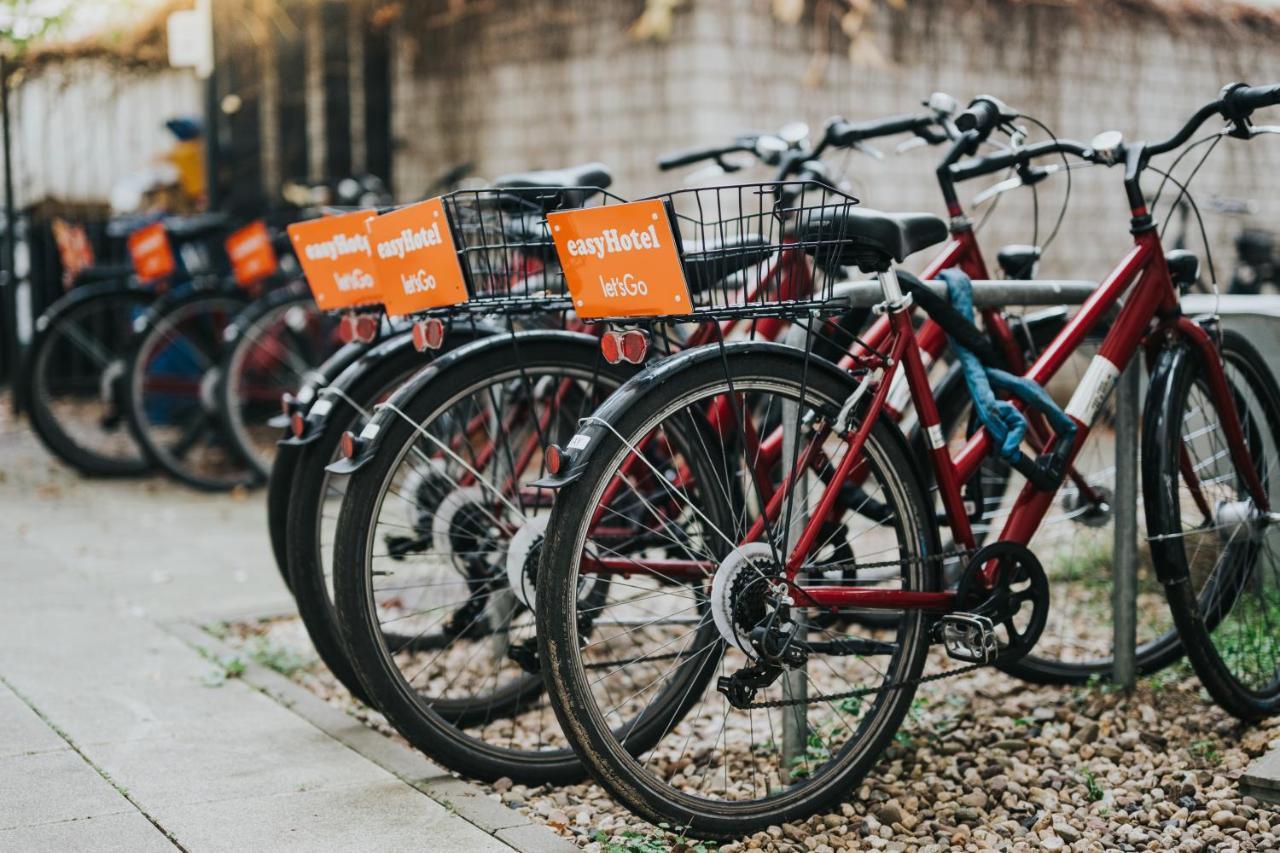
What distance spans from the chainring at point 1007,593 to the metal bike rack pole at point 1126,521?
1.89 ft

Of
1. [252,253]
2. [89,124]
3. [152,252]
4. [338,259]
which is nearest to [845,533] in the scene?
[338,259]

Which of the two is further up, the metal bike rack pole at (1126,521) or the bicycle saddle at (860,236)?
the bicycle saddle at (860,236)

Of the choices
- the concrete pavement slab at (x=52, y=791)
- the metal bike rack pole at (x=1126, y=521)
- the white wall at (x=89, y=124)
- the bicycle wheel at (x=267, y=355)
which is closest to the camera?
the concrete pavement slab at (x=52, y=791)

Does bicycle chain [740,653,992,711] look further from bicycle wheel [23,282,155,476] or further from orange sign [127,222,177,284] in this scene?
orange sign [127,222,177,284]

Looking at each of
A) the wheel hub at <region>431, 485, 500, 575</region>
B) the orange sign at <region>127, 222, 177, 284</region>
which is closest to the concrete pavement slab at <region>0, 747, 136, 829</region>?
the wheel hub at <region>431, 485, 500, 575</region>

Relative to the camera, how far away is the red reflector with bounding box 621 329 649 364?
2709 mm

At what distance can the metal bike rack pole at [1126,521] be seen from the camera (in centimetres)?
356

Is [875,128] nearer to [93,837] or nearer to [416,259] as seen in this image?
[416,259]

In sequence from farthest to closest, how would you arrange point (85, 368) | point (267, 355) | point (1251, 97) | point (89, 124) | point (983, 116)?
point (89, 124)
point (85, 368)
point (267, 355)
point (983, 116)
point (1251, 97)

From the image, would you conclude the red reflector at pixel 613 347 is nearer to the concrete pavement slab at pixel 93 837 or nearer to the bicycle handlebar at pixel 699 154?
the concrete pavement slab at pixel 93 837

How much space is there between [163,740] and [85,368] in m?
4.70

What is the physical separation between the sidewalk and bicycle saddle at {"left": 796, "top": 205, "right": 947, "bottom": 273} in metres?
1.26

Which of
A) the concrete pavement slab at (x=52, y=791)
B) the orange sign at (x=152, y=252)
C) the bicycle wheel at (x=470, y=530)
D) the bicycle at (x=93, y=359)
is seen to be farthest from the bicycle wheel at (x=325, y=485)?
the orange sign at (x=152, y=252)

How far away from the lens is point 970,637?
2.97m
